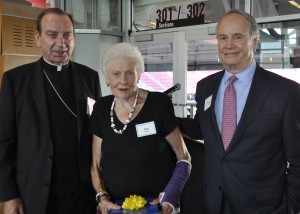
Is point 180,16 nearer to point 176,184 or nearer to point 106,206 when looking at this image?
point 176,184

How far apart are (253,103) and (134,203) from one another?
77 cm

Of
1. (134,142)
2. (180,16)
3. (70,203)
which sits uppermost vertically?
(180,16)

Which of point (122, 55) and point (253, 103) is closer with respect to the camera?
point (253, 103)

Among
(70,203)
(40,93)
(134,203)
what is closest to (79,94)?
(40,93)

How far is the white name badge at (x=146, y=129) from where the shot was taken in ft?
5.90

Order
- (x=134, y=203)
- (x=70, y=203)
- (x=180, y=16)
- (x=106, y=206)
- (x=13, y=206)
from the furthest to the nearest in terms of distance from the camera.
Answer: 1. (x=180, y=16)
2. (x=70, y=203)
3. (x=13, y=206)
4. (x=106, y=206)
5. (x=134, y=203)

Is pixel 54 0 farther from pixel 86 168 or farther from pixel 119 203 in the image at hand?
pixel 119 203

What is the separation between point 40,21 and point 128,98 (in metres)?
0.72

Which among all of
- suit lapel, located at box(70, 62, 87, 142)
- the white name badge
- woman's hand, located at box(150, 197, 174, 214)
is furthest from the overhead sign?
woman's hand, located at box(150, 197, 174, 214)

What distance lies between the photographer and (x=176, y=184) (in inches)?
69.6

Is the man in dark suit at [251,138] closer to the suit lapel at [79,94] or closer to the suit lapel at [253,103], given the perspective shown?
the suit lapel at [253,103]

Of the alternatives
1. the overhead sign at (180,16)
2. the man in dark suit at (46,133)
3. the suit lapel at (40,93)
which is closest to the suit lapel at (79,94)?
the man in dark suit at (46,133)

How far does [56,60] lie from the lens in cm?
203

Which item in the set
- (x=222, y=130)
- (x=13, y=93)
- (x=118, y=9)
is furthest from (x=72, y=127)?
(x=118, y=9)
